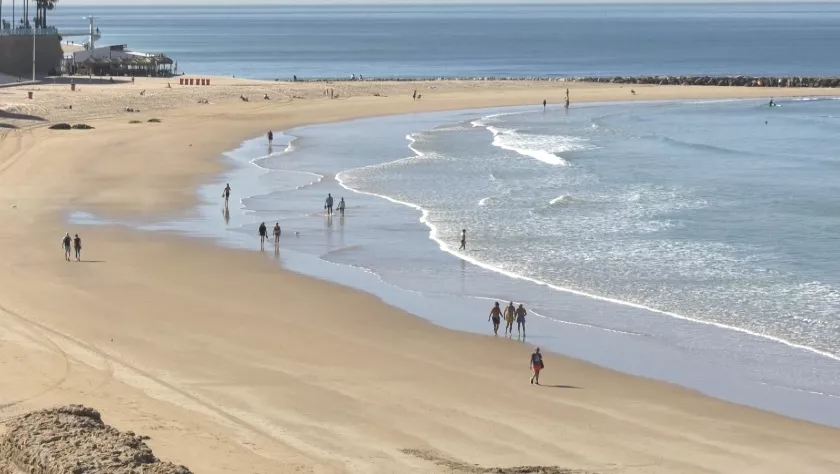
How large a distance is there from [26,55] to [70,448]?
234 ft

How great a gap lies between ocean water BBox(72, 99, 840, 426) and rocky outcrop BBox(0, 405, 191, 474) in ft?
34.8

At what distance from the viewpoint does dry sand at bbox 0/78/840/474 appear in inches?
626

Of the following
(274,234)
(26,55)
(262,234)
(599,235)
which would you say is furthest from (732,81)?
(262,234)

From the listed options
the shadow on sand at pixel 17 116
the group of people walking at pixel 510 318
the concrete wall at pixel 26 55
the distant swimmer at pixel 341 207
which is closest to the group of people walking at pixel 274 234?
the distant swimmer at pixel 341 207

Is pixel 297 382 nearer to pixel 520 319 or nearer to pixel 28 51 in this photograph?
pixel 520 319

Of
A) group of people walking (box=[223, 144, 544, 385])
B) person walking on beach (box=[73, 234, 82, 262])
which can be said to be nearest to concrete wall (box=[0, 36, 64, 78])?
group of people walking (box=[223, 144, 544, 385])

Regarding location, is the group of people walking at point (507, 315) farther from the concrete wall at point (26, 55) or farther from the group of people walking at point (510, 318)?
the concrete wall at point (26, 55)

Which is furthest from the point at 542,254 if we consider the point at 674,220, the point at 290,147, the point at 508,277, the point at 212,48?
the point at 212,48

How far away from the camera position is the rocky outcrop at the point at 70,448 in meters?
12.1

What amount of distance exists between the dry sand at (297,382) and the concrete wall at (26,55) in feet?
150

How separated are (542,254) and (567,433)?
1339cm

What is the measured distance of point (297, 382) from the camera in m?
19.4

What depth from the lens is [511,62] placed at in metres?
127

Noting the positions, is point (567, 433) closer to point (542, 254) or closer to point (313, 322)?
point (313, 322)
